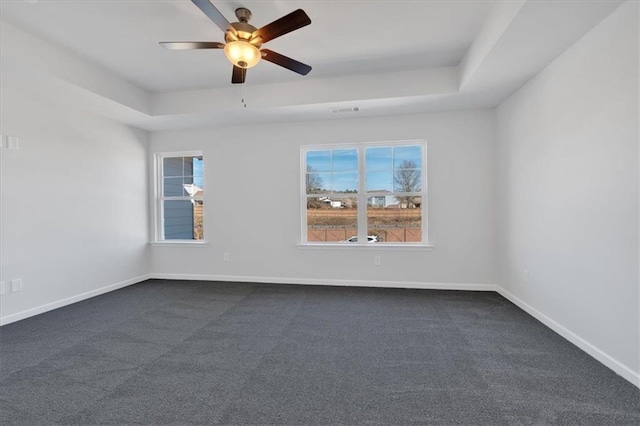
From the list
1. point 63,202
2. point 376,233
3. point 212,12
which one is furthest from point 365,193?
point 63,202

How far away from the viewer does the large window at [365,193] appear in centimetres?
433

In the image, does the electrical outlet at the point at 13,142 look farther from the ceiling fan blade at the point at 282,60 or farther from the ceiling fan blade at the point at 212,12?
the ceiling fan blade at the point at 282,60

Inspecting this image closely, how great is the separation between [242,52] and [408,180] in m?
2.91

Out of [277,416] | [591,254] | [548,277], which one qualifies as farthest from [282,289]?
[591,254]

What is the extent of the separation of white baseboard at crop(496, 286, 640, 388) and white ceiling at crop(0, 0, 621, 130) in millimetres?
2381

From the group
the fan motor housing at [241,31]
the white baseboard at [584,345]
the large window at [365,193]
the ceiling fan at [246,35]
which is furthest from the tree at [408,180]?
the fan motor housing at [241,31]

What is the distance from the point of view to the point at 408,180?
4.34 m

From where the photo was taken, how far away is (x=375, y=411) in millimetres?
1691

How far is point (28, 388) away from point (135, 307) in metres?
1.64

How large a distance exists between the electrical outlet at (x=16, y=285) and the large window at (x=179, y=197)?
1.92 m

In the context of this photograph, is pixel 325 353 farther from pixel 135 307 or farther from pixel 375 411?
pixel 135 307

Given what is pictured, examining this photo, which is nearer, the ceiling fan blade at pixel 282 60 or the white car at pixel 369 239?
the ceiling fan blade at pixel 282 60

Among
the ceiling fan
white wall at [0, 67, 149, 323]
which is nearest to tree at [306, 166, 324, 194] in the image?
the ceiling fan

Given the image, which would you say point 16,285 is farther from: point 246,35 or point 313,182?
point 313,182
